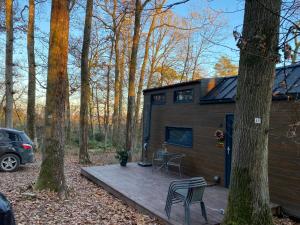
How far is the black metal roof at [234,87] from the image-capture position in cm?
666

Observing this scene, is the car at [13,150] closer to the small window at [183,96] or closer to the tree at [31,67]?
the tree at [31,67]

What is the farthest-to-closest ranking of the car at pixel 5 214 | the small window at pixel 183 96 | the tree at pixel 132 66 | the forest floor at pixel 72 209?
the tree at pixel 132 66
the small window at pixel 183 96
the forest floor at pixel 72 209
the car at pixel 5 214

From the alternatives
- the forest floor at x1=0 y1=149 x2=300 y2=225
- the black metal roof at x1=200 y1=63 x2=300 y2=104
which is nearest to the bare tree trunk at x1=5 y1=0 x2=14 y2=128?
the forest floor at x1=0 y1=149 x2=300 y2=225

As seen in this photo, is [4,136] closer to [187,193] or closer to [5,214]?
[187,193]

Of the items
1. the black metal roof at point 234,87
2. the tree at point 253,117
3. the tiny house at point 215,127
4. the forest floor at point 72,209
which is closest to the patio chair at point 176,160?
the tiny house at point 215,127

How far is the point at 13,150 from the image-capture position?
1049 cm

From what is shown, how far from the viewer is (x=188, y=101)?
9.78 m

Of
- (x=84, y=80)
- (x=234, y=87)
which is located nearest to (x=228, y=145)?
(x=234, y=87)

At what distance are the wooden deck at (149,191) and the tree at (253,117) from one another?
0.95m

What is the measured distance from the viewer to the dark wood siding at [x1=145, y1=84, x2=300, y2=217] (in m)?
6.39

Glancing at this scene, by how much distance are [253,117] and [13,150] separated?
8.71m

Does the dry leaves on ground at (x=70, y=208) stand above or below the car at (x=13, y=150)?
below

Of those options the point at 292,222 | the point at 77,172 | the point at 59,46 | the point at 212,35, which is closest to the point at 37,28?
the point at 77,172

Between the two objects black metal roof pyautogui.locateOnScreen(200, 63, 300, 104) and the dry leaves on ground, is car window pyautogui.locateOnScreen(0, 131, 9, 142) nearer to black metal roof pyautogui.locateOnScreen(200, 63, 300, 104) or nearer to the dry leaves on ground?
the dry leaves on ground
